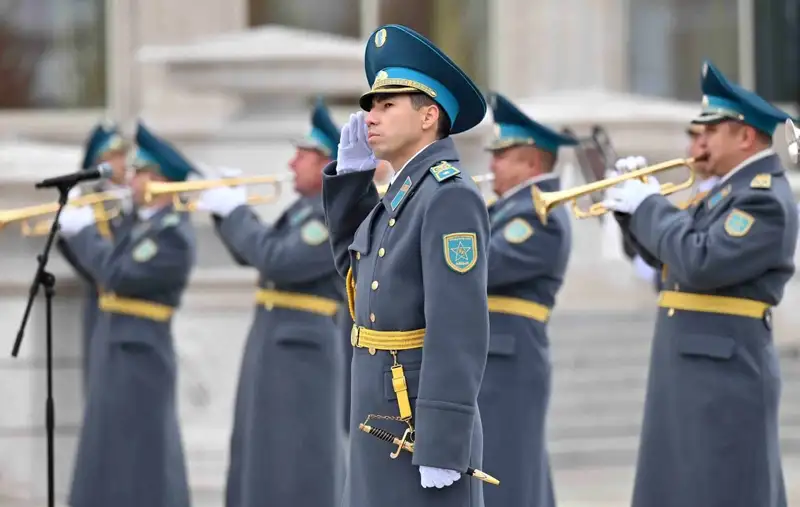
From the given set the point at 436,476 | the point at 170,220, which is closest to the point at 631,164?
the point at 436,476


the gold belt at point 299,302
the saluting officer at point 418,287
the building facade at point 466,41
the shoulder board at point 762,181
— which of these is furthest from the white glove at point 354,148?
the building facade at point 466,41

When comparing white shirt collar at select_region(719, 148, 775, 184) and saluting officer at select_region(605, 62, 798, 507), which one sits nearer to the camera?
saluting officer at select_region(605, 62, 798, 507)

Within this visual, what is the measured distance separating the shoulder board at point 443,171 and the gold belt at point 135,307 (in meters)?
3.32

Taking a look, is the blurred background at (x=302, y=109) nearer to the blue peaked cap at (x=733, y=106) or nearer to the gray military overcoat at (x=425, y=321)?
the blue peaked cap at (x=733, y=106)

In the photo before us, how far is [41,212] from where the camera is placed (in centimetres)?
789

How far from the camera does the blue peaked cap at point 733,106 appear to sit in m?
5.99

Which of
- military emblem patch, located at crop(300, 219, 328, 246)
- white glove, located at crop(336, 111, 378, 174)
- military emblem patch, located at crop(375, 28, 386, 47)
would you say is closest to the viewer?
military emblem patch, located at crop(375, 28, 386, 47)

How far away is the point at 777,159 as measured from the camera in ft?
19.9

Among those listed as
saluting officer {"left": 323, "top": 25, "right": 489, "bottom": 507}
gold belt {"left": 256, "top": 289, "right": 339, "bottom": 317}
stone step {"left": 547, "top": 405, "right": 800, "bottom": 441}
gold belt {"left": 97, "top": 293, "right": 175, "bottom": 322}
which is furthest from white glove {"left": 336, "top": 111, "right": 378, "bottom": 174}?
stone step {"left": 547, "top": 405, "right": 800, "bottom": 441}

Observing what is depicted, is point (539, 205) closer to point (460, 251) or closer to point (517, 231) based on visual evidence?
point (517, 231)

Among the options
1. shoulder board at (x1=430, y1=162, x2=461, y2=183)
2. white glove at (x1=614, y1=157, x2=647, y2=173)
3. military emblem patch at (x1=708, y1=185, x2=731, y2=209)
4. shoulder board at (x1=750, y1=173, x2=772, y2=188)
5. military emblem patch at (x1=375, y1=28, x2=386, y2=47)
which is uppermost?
military emblem patch at (x1=375, y1=28, x2=386, y2=47)

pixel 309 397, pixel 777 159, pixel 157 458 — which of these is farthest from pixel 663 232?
pixel 157 458

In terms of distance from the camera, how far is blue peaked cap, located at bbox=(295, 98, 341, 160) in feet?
24.5

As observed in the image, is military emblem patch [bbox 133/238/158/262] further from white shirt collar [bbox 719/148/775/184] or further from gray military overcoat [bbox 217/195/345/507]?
white shirt collar [bbox 719/148/775/184]
